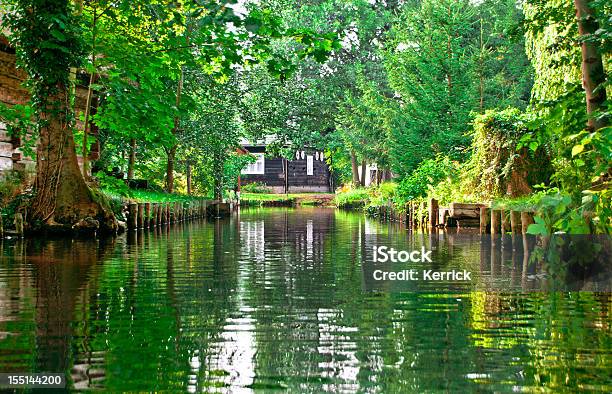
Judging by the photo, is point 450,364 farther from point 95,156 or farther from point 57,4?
point 95,156

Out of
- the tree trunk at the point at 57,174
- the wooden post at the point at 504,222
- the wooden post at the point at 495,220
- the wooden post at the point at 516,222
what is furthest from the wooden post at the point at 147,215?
the wooden post at the point at 516,222

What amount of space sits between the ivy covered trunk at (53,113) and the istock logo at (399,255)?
7.57 meters

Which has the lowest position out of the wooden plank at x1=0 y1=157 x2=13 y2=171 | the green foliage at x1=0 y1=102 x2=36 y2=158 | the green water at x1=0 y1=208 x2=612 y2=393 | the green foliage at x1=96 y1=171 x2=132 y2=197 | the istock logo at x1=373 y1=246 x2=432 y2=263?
the istock logo at x1=373 y1=246 x2=432 y2=263

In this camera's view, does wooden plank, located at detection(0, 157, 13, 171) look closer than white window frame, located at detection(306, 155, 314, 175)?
Yes

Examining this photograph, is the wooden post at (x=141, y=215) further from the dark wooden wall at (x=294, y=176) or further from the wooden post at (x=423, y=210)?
the dark wooden wall at (x=294, y=176)

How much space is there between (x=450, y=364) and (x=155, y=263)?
8612 millimetres

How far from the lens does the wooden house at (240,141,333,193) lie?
247 feet

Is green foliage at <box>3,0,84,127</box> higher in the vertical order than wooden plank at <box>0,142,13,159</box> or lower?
higher

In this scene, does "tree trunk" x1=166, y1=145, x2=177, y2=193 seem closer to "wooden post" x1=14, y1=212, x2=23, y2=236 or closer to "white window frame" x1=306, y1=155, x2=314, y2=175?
"wooden post" x1=14, y1=212, x2=23, y2=236

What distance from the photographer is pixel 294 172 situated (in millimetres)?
75625

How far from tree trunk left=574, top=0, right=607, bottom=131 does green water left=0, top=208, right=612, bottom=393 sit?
2.56 meters

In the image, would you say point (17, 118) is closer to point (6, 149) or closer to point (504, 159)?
point (6, 149)

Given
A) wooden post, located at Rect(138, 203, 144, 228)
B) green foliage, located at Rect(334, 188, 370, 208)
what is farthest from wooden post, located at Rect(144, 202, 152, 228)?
green foliage, located at Rect(334, 188, 370, 208)

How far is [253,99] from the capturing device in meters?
51.3
